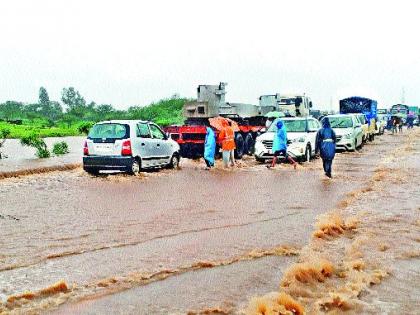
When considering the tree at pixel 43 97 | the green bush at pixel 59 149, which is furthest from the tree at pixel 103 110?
the green bush at pixel 59 149

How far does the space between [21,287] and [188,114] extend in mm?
17657

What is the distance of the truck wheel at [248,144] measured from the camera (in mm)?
23131

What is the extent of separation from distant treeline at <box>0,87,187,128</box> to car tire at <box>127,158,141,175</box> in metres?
28.5

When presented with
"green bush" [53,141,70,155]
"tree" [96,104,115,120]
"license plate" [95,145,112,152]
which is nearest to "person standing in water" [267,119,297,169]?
"license plate" [95,145,112,152]

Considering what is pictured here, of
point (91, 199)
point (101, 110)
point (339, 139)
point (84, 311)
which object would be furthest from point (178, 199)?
point (101, 110)

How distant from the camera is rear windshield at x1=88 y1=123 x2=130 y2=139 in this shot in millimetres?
15352

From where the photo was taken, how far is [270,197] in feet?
39.2

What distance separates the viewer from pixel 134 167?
15648 mm

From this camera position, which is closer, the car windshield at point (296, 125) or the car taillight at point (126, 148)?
the car taillight at point (126, 148)

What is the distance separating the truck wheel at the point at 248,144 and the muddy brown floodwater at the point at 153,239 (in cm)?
798

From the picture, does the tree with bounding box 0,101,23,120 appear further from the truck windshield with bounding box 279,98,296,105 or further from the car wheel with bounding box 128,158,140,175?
the car wheel with bounding box 128,158,140,175

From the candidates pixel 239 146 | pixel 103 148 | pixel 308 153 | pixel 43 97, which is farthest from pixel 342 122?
pixel 43 97

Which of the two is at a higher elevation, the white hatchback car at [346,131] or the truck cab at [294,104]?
the truck cab at [294,104]

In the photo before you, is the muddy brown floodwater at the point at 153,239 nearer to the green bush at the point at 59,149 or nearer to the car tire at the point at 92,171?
the car tire at the point at 92,171
